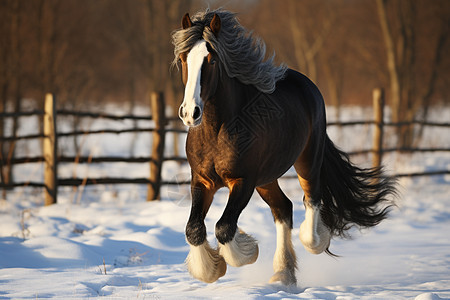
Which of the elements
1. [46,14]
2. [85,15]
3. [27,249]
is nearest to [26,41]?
[46,14]

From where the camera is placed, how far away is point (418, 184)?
391 inches

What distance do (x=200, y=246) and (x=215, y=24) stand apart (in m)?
1.36

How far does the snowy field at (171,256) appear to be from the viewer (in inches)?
130

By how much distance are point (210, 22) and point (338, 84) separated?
19257mm

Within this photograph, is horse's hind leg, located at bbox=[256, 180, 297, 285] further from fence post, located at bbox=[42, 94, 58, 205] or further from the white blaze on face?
fence post, located at bbox=[42, 94, 58, 205]

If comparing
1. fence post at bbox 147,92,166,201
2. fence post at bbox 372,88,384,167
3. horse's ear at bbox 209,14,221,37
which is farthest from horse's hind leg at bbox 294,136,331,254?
fence post at bbox 372,88,384,167

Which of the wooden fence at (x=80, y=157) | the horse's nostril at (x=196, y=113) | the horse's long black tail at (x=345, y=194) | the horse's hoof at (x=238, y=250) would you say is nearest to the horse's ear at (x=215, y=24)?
the horse's nostril at (x=196, y=113)

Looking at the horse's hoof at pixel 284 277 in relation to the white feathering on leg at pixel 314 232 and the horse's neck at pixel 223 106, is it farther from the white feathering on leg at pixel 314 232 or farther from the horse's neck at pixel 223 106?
the horse's neck at pixel 223 106

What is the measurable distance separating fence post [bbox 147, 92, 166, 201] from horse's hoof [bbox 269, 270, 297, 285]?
402cm

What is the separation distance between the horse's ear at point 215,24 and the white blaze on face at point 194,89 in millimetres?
123

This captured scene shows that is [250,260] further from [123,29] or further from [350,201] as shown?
[123,29]

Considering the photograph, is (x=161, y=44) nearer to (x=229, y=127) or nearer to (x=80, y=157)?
(x=80, y=157)

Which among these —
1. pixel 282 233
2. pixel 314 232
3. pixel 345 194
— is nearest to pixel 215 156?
pixel 282 233

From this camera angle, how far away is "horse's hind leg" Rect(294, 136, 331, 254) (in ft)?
13.1
